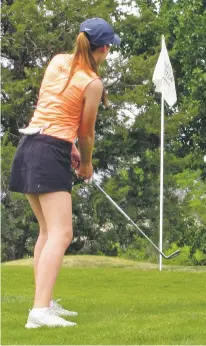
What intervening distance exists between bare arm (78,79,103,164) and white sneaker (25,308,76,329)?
36.2 inches

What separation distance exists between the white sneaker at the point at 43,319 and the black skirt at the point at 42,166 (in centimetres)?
64

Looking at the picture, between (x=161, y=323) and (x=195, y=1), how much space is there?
16297 millimetres

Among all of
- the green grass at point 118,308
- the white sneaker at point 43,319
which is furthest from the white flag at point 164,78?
the white sneaker at point 43,319

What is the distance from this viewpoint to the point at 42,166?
4.41 meters

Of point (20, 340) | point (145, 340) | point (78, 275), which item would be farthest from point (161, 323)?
point (78, 275)

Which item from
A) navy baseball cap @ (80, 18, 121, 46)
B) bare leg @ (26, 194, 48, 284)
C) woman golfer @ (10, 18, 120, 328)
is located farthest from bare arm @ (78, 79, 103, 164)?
bare leg @ (26, 194, 48, 284)

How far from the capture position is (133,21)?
21.1 metres

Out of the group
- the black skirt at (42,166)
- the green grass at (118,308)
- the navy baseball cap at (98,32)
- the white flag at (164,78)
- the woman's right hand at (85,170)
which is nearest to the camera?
the green grass at (118,308)

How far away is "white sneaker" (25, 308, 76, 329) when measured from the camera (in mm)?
4406

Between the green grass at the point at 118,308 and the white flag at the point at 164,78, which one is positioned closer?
the green grass at the point at 118,308

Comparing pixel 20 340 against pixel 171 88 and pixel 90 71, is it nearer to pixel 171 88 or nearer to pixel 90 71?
pixel 90 71

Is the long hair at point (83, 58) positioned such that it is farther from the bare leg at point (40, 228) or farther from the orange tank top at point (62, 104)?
the bare leg at point (40, 228)

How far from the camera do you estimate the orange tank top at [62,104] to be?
447 centimetres

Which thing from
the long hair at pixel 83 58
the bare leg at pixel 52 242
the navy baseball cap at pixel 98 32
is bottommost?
the bare leg at pixel 52 242
